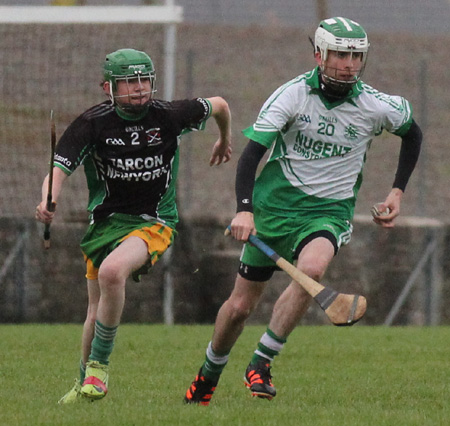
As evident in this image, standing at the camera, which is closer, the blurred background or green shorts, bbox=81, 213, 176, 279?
green shorts, bbox=81, 213, 176, 279

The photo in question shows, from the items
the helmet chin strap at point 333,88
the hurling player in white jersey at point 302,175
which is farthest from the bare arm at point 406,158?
the helmet chin strap at point 333,88

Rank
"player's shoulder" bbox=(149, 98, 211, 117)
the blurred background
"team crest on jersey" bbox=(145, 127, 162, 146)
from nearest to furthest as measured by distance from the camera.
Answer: "team crest on jersey" bbox=(145, 127, 162, 146), "player's shoulder" bbox=(149, 98, 211, 117), the blurred background

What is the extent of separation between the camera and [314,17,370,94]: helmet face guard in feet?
21.6

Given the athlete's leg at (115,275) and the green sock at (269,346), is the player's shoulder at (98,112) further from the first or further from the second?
the green sock at (269,346)

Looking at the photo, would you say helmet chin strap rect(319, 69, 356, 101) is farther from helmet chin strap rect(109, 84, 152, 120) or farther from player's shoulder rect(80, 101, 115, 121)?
player's shoulder rect(80, 101, 115, 121)

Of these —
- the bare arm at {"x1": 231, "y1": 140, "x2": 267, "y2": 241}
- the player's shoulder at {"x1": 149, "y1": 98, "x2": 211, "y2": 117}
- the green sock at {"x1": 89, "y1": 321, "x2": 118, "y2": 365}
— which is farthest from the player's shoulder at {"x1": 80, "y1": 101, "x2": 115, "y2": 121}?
the green sock at {"x1": 89, "y1": 321, "x2": 118, "y2": 365}

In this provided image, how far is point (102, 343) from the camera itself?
6.48 metres

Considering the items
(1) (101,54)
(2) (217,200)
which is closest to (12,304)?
(1) (101,54)

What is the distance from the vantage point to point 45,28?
541 inches

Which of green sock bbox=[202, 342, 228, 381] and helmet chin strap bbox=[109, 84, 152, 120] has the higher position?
helmet chin strap bbox=[109, 84, 152, 120]

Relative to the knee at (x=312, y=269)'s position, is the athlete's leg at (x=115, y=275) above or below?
below

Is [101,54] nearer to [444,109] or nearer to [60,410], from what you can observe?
[444,109]

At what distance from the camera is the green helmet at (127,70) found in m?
6.68

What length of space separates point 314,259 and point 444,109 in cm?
1187
